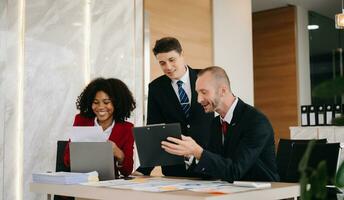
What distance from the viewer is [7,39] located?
398 centimetres

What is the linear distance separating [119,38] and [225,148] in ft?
8.07

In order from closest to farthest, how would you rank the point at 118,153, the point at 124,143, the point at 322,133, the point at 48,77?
the point at 118,153 → the point at 124,143 → the point at 48,77 → the point at 322,133

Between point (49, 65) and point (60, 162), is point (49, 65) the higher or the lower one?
the higher one

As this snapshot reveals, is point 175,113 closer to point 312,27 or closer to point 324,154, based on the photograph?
point 324,154

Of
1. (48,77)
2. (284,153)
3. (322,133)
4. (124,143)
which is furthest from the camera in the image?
(322,133)

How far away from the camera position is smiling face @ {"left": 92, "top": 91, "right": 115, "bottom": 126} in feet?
10.3

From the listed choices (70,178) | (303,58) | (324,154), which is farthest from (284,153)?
(303,58)

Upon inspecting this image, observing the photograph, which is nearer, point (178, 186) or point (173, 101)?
point (178, 186)

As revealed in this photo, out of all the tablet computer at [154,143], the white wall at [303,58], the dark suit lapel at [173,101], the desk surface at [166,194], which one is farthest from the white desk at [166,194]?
the white wall at [303,58]

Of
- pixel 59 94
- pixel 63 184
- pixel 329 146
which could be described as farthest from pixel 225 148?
pixel 59 94

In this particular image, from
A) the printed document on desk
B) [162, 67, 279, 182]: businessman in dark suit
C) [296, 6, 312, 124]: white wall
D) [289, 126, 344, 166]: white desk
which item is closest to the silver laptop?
the printed document on desk

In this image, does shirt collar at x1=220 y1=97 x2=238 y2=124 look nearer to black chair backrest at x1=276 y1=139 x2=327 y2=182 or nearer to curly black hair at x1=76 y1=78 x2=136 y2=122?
curly black hair at x1=76 y1=78 x2=136 y2=122

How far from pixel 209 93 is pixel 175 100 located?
0.60m

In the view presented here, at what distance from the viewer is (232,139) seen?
2.57m
